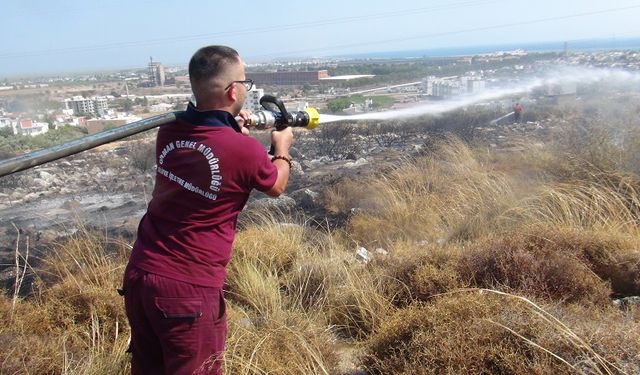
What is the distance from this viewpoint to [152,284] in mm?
2145

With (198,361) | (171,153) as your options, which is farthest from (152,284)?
(171,153)

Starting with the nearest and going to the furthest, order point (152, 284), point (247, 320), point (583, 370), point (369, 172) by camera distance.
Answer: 1. point (152, 284)
2. point (583, 370)
3. point (247, 320)
4. point (369, 172)

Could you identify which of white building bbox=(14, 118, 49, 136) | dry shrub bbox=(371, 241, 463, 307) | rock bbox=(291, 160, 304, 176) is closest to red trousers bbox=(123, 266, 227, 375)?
dry shrub bbox=(371, 241, 463, 307)

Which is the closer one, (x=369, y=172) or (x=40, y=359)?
(x=40, y=359)

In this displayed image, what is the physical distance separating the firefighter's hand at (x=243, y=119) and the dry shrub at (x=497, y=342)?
1.39m

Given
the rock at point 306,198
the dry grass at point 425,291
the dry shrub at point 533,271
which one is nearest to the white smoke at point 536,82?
the rock at point 306,198

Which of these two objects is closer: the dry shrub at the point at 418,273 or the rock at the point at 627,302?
the rock at the point at 627,302

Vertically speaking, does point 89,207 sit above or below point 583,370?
below

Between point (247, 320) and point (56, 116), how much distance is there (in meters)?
19.7

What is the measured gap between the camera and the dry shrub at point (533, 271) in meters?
3.77

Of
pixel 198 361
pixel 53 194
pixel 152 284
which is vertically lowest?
pixel 53 194

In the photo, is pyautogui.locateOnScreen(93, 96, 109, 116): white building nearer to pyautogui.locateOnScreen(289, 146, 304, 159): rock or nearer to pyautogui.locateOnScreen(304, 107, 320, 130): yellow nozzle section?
pyautogui.locateOnScreen(289, 146, 304, 159): rock

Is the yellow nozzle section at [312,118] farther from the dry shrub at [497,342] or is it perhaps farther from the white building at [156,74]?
the white building at [156,74]

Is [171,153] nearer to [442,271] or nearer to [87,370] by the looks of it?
[87,370]
